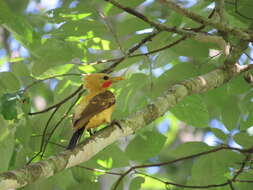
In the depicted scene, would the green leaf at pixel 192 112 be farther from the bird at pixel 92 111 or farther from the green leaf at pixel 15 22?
the green leaf at pixel 15 22

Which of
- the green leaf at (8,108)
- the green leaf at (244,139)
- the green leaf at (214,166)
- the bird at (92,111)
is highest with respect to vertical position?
the green leaf at (8,108)

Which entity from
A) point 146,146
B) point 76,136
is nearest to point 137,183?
point 146,146

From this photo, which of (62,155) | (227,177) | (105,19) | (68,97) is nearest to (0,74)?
(68,97)

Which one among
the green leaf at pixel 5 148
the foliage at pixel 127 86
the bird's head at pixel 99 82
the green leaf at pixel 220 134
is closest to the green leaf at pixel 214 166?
the foliage at pixel 127 86

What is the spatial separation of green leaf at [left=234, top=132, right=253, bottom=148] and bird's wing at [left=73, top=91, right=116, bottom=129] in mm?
→ 1020

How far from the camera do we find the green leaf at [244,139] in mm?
3283

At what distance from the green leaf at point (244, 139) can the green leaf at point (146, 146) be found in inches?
20.5

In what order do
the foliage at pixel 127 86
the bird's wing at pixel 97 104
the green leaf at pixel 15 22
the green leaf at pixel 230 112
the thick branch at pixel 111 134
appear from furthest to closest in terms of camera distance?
the green leaf at pixel 230 112, the bird's wing at pixel 97 104, the foliage at pixel 127 86, the green leaf at pixel 15 22, the thick branch at pixel 111 134

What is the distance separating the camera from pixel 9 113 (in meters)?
2.80

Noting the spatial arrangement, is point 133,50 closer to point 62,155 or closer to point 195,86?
point 195,86

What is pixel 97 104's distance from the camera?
3.75 meters

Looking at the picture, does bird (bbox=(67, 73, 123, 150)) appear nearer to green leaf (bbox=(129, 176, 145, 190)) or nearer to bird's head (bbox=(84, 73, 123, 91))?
bird's head (bbox=(84, 73, 123, 91))

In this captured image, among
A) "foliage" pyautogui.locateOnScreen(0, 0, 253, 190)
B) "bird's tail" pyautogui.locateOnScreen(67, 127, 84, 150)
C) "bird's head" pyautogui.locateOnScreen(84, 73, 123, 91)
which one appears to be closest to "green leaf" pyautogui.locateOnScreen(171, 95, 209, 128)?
"foliage" pyautogui.locateOnScreen(0, 0, 253, 190)

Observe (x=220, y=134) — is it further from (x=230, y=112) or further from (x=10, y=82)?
(x=10, y=82)
